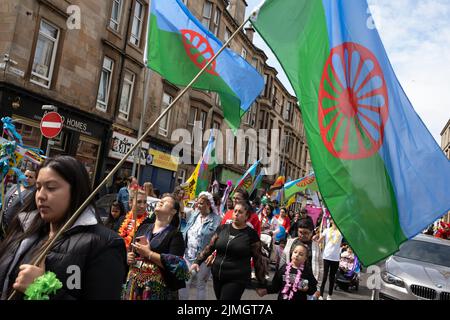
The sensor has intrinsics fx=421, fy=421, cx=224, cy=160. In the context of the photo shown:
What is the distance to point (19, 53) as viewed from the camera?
1379 centimetres

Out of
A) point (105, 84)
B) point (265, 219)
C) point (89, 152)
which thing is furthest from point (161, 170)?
point (265, 219)

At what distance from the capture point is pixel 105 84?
1883 centimetres

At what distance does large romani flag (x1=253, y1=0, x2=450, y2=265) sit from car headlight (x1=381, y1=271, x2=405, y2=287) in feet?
13.1

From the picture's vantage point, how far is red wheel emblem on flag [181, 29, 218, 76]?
20.5 feet

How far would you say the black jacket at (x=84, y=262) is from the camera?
197cm

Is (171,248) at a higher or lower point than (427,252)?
lower

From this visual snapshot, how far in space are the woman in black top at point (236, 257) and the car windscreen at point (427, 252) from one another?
179 inches

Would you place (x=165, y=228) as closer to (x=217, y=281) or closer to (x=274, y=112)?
(x=217, y=281)

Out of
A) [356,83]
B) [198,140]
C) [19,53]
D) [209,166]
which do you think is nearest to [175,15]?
[356,83]

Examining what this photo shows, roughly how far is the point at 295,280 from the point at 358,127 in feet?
6.38

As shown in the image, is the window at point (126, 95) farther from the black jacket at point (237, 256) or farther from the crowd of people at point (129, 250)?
the black jacket at point (237, 256)

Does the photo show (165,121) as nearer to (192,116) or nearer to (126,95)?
(192,116)
